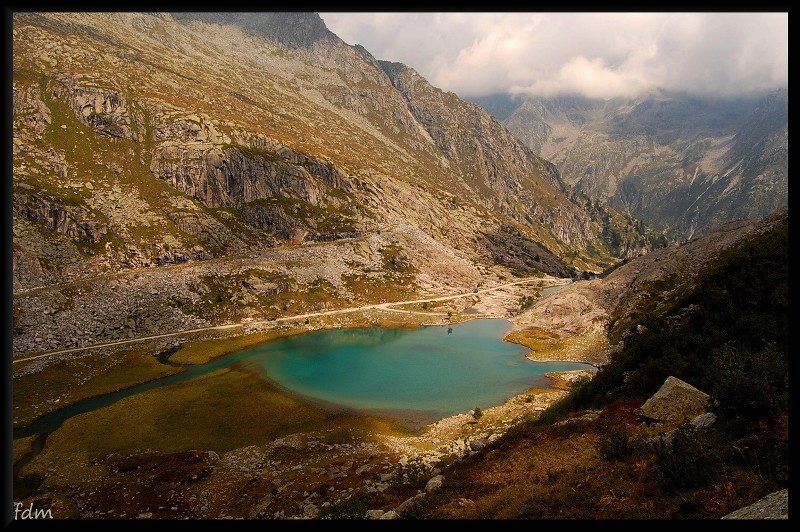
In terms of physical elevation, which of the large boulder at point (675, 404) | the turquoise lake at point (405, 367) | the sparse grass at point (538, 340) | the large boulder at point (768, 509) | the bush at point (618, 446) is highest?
the large boulder at point (768, 509)

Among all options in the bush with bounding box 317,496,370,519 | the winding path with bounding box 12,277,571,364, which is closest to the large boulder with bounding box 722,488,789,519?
the bush with bounding box 317,496,370,519

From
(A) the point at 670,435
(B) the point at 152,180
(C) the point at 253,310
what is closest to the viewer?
(A) the point at 670,435

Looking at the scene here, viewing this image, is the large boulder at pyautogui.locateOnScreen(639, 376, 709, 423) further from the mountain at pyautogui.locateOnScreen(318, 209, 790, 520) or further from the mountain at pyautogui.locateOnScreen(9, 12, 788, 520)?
the mountain at pyautogui.locateOnScreen(9, 12, 788, 520)

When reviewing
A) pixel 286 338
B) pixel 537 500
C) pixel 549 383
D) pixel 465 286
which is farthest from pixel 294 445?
pixel 465 286

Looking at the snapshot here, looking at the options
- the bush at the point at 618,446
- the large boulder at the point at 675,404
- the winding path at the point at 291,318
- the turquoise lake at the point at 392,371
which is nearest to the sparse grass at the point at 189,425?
the turquoise lake at the point at 392,371

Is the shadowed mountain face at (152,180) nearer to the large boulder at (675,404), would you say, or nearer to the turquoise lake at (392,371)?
the turquoise lake at (392,371)

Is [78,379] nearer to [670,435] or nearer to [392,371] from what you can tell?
[392,371]

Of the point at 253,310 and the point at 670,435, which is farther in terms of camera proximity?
the point at 253,310

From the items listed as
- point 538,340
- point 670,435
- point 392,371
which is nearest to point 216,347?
point 392,371

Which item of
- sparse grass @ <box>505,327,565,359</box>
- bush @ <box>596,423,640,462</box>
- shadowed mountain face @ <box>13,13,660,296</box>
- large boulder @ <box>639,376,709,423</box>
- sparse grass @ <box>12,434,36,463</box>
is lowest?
sparse grass @ <box>12,434,36,463</box>
